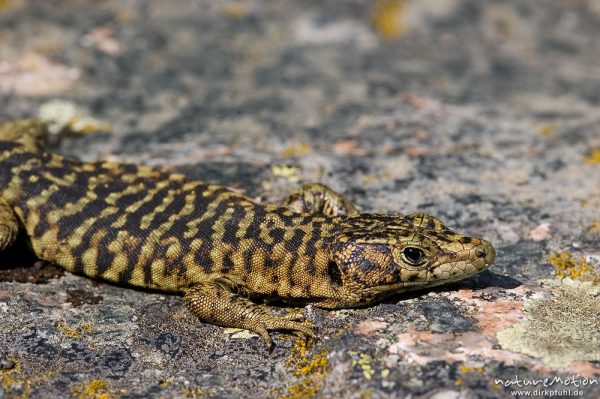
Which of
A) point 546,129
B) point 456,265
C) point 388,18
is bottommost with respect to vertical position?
point 456,265

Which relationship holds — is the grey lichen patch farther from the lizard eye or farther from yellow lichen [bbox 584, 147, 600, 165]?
yellow lichen [bbox 584, 147, 600, 165]

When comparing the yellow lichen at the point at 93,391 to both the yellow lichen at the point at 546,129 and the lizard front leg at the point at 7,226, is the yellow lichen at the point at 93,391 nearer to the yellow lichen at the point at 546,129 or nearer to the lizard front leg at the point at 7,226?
the lizard front leg at the point at 7,226

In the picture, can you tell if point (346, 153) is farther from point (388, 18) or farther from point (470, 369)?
point (470, 369)

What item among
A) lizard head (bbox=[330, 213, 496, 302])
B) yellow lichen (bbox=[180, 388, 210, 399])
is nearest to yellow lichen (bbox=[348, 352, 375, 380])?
lizard head (bbox=[330, 213, 496, 302])

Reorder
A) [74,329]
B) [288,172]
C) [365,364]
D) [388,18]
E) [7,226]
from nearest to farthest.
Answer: [365,364], [74,329], [7,226], [288,172], [388,18]

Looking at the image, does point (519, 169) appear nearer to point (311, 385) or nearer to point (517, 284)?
point (517, 284)

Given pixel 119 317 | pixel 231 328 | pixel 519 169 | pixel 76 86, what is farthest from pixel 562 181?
pixel 76 86

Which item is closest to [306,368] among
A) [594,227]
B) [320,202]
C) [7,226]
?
[320,202]

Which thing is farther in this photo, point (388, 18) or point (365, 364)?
point (388, 18)
